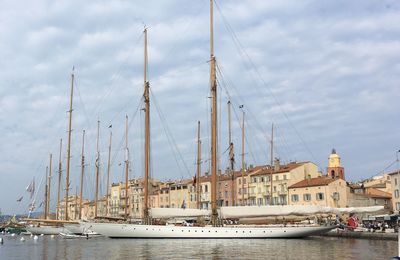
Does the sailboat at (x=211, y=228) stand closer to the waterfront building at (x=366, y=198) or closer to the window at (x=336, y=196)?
the window at (x=336, y=196)

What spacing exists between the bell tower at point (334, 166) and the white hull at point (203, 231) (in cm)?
5861

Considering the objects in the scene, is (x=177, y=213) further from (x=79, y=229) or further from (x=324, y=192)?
(x=324, y=192)

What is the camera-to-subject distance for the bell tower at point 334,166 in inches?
4769

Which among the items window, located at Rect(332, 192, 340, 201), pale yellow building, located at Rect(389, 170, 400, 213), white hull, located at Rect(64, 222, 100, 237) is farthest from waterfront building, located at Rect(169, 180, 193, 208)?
pale yellow building, located at Rect(389, 170, 400, 213)

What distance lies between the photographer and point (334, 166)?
4823 inches

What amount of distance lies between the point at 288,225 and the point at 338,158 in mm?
64790

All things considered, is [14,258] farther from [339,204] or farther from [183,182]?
[183,182]

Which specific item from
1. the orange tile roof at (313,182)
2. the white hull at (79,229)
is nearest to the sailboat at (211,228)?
the white hull at (79,229)

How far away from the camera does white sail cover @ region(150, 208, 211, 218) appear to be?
62.3 m

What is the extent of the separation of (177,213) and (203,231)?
16.5 feet

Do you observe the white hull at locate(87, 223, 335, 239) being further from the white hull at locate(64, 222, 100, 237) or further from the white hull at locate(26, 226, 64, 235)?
the white hull at locate(26, 226, 64, 235)

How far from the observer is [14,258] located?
146 ft

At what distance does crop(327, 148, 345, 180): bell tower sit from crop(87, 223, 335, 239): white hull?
58.6 meters

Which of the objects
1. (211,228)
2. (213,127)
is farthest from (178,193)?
(211,228)
